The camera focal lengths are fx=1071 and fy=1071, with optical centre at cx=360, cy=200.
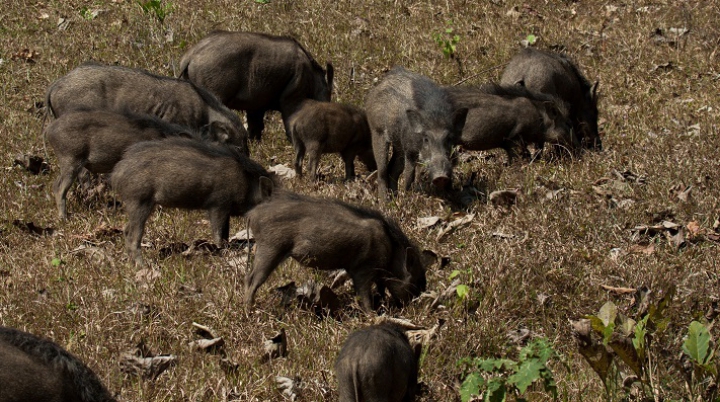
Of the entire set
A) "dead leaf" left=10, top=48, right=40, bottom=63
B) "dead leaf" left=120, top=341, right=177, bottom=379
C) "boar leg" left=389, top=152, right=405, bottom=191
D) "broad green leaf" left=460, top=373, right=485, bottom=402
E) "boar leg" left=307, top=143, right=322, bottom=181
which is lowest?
"dead leaf" left=10, top=48, right=40, bottom=63

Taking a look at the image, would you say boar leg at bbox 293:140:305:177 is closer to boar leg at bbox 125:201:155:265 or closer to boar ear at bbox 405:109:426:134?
boar ear at bbox 405:109:426:134

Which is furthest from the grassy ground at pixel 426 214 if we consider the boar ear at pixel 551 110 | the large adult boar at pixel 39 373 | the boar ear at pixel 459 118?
the large adult boar at pixel 39 373

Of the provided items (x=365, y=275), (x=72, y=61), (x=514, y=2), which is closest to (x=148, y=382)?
(x=365, y=275)

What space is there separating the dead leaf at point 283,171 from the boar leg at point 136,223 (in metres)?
2.46

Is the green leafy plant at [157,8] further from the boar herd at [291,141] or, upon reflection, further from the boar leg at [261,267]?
the boar leg at [261,267]

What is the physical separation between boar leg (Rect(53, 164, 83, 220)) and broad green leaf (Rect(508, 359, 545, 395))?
203 inches

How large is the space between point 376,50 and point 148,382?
7724mm

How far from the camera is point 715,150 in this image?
9180 millimetres

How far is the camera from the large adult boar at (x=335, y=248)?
6695 millimetres

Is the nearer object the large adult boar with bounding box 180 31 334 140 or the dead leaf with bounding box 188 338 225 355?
the dead leaf with bounding box 188 338 225 355

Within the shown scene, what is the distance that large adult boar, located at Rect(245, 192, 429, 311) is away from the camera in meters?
6.70

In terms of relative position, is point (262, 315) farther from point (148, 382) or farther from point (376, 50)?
point (376, 50)

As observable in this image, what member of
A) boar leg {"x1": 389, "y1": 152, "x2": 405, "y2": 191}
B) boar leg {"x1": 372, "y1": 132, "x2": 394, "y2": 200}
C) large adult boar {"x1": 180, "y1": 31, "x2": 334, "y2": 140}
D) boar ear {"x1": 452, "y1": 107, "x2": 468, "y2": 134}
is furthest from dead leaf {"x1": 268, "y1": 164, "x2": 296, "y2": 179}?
boar ear {"x1": 452, "y1": 107, "x2": 468, "y2": 134}

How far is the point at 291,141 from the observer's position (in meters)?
10.7
